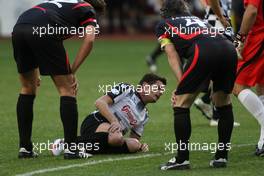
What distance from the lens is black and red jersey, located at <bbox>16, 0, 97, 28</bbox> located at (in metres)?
8.16

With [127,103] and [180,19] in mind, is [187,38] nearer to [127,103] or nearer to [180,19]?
[180,19]

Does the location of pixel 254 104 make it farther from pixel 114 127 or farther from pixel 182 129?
pixel 114 127

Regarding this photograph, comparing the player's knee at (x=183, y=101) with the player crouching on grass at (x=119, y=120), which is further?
the player crouching on grass at (x=119, y=120)

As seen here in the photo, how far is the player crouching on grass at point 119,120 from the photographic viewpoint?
28.1 feet

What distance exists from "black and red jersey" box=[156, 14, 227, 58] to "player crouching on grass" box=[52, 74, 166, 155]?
120 cm

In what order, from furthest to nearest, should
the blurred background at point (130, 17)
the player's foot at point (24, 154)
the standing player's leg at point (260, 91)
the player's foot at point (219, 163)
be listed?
the blurred background at point (130, 17), the standing player's leg at point (260, 91), the player's foot at point (24, 154), the player's foot at point (219, 163)

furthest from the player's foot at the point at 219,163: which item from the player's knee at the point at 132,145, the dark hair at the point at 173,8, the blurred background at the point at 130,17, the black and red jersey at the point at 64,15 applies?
the blurred background at the point at 130,17

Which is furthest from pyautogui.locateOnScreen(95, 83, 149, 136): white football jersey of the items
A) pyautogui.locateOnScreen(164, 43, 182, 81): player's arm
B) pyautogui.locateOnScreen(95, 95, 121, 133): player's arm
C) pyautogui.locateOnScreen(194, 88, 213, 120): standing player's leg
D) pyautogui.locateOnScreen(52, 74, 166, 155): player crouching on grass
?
pyautogui.locateOnScreen(194, 88, 213, 120): standing player's leg

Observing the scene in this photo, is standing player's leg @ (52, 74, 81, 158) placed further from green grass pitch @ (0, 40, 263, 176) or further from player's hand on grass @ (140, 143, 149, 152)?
player's hand on grass @ (140, 143, 149, 152)

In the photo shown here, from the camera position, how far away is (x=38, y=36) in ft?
26.4

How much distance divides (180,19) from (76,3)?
1161 mm

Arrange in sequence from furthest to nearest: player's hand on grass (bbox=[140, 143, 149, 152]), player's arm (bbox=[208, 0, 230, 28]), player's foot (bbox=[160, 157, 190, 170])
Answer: player's arm (bbox=[208, 0, 230, 28]) < player's hand on grass (bbox=[140, 143, 149, 152]) < player's foot (bbox=[160, 157, 190, 170])

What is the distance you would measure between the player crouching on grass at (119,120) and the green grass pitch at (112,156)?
16 centimetres

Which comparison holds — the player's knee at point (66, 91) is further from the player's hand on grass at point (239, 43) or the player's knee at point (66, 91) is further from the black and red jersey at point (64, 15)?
the player's hand on grass at point (239, 43)
